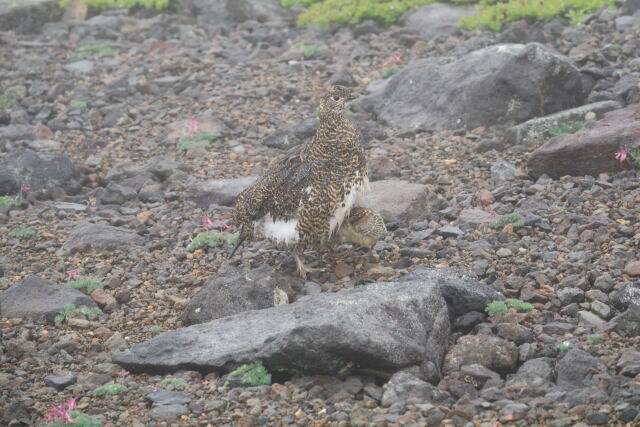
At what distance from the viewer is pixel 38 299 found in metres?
9.39

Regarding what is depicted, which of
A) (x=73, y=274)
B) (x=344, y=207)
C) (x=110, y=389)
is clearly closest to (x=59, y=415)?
(x=110, y=389)

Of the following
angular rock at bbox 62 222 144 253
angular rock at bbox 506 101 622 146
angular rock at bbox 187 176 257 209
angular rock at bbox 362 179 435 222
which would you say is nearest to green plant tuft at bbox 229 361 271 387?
angular rock at bbox 362 179 435 222

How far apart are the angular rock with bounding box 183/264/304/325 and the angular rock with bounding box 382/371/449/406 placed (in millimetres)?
2022

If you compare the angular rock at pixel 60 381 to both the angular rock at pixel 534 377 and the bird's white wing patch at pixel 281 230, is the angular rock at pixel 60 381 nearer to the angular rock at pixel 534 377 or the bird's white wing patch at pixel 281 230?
the bird's white wing patch at pixel 281 230

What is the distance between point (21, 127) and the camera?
15.2 m

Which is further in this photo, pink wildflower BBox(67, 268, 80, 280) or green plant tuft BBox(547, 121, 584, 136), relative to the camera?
green plant tuft BBox(547, 121, 584, 136)

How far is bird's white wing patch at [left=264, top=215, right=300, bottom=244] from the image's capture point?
30.6ft

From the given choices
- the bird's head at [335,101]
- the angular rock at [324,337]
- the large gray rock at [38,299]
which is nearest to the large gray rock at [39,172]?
the large gray rock at [38,299]

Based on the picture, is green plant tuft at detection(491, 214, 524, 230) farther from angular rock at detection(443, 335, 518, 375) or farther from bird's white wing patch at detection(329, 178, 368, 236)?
angular rock at detection(443, 335, 518, 375)

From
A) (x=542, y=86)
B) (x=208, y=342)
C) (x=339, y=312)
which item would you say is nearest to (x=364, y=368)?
(x=339, y=312)

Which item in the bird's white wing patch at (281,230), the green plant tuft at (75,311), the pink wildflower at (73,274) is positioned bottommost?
the pink wildflower at (73,274)

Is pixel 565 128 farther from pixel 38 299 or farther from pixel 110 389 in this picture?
pixel 110 389

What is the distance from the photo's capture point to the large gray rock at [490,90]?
12.6 metres

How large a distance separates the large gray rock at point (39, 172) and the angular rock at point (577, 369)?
8316mm
